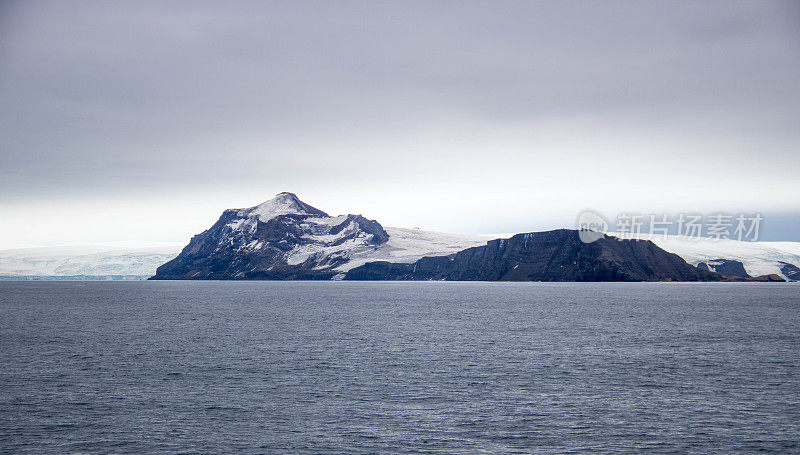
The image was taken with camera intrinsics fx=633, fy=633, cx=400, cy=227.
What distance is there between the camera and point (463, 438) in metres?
36.0

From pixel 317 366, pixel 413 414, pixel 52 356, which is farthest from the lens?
pixel 52 356

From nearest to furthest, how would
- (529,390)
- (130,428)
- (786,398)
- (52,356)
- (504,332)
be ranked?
(130,428) → (786,398) → (529,390) → (52,356) → (504,332)

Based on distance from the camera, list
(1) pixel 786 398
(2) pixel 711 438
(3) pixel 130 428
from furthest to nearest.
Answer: (1) pixel 786 398
(3) pixel 130 428
(2) pixel 711 438

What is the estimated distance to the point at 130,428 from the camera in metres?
38.1

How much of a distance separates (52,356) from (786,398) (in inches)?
2682

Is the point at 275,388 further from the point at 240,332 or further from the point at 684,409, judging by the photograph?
the point at 240,332

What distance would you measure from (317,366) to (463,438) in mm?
28071

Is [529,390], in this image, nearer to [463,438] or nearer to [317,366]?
[463,438]

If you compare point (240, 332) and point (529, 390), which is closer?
point (529, 390)

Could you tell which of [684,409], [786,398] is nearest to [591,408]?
[684,409]

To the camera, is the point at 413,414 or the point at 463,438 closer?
the point at 463,438

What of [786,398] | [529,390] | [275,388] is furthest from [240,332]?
[786,398]

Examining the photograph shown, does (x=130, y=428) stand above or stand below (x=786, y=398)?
below

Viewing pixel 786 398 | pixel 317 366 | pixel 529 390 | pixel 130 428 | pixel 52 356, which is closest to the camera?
Answer: pixel 130 428
